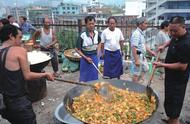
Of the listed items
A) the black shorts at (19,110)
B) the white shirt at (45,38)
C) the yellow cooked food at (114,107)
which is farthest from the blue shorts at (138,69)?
the black shorts at (19,110)

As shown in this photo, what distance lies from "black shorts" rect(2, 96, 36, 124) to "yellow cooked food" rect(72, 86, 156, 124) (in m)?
0.66

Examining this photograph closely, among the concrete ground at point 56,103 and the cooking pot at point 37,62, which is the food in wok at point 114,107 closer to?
the concrete ground at point 56,103

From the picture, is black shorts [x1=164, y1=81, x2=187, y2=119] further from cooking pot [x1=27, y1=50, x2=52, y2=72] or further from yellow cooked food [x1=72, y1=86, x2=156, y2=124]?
cooking pot [x1=27, y1=50, x2=52, y2=72]

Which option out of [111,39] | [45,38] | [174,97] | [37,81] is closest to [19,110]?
[174,97]

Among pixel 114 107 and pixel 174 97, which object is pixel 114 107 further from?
pixel 174 97

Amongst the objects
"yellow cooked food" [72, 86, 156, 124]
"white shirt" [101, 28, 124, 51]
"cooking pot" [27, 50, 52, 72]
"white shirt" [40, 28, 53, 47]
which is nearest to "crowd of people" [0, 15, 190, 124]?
"white shirt" [101, 28, 124, 51]

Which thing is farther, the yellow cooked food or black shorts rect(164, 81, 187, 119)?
black shorts rect(164, 81, 187, 119)

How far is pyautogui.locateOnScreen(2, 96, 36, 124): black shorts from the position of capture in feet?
11.3

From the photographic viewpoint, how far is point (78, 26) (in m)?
9.25

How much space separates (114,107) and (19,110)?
140 cm

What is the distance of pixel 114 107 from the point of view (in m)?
3.81

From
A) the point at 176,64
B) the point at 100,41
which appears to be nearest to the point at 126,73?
the point at 100,41

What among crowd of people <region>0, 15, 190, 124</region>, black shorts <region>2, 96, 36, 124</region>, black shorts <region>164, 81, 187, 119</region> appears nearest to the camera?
crowd of people <region>0, 15, 190, 124</region>

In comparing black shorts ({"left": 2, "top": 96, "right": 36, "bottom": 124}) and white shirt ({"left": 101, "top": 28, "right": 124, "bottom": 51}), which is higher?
white shirt ({"left": 101, "top": 28, "right": 124, "bottom": 51})
